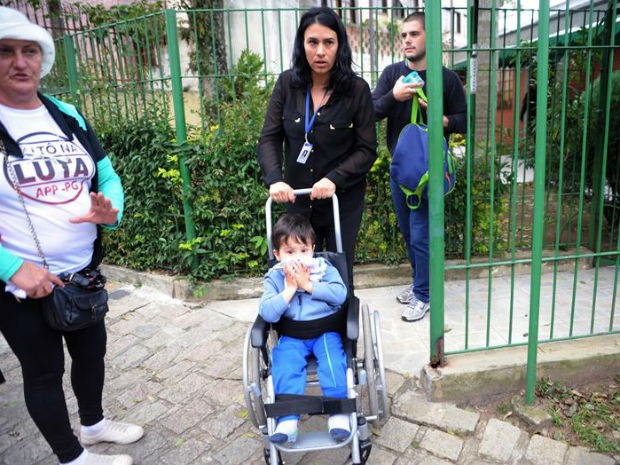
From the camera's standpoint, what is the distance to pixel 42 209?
6.47 feet

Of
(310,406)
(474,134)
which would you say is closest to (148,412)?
(310,406)

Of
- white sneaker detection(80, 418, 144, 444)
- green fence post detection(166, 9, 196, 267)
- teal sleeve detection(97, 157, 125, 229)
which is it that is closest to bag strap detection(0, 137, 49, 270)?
teal sleeve detection(97, 157, 125, 229)

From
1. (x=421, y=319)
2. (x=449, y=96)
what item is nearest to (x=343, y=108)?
(x=449, y=96)

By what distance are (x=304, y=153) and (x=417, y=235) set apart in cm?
121

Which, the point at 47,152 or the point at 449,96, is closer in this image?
the point at 47,152

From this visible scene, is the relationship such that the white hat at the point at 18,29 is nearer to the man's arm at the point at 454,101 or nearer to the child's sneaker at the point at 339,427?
the child's sneaker at the point at 339,427

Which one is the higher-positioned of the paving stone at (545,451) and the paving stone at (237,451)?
the paving stone at (237,451)

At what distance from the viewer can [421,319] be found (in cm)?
375

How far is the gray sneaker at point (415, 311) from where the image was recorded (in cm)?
372

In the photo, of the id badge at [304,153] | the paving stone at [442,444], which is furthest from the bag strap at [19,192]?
the paving stone at [442,444]

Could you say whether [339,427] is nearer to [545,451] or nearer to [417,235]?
[545,451]

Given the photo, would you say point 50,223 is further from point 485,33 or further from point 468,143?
point 485,33

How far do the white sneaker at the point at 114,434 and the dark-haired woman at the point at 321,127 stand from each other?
4.52 feet

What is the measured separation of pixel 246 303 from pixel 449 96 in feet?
7.52
